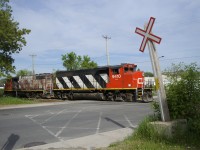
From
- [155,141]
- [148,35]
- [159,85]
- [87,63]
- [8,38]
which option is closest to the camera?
[155,141]

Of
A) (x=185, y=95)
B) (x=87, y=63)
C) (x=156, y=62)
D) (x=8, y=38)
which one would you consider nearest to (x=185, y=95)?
(x=185, y=95)

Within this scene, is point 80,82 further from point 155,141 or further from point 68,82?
point 155,141

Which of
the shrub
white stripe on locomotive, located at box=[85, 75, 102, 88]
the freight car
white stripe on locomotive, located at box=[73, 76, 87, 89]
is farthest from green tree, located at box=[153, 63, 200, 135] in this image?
white stripe on locomotive, located at box=[73, 76, 87, 89]

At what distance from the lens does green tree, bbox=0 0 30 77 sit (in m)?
28.4

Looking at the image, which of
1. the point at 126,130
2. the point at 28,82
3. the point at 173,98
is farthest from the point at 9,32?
the point at 173,98

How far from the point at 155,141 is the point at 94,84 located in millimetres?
26110

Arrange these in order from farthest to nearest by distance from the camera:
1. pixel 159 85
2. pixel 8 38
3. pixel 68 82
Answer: pixel 68 82 < pixel 8 38 < pixel 159 85

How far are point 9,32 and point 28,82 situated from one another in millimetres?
17642

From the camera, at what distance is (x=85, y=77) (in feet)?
116

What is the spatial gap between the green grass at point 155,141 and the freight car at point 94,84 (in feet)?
69.6

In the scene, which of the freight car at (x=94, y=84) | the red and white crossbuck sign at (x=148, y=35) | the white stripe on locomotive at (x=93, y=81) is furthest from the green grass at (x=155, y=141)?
the white stripe on locomotive at (x=93, y=81)

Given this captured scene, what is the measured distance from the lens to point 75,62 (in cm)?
6500

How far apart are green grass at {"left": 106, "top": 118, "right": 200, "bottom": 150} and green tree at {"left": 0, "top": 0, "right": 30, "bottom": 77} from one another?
22.5 m

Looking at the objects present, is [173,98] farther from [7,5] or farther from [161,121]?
[7,5]
